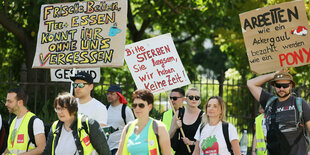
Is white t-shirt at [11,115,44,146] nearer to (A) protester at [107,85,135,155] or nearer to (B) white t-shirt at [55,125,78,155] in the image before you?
(B) white t-shirt at [55,125,78,155]

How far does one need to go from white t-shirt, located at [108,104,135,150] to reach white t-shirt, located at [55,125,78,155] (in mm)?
2522

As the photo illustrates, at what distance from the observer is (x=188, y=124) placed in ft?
23.3

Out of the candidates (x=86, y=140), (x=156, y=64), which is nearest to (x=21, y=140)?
(x=86, y=140)

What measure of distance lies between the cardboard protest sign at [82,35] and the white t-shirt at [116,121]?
92cm

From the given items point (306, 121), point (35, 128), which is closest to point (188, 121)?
point (306, 121)

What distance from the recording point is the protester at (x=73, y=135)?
506 centimetres

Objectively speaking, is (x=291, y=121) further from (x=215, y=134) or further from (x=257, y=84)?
(x=215, y=134)

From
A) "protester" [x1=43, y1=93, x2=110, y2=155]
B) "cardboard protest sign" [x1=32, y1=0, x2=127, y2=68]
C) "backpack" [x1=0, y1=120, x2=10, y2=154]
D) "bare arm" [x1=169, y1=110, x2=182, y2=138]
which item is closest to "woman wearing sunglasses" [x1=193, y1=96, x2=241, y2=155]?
"bare arm" [x1=169, y1=110, x2=182, y2=138]

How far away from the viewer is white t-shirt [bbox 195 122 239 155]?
585cm

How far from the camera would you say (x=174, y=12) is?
Result: 15883 mm

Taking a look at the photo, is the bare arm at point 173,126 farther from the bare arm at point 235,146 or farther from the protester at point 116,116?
the bare arm at point 235,146

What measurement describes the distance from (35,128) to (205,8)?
30.2ft

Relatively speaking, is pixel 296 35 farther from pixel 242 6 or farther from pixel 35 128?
pixel 242 6

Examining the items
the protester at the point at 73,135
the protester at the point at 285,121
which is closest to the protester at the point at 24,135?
the protester at the point at 73,135
